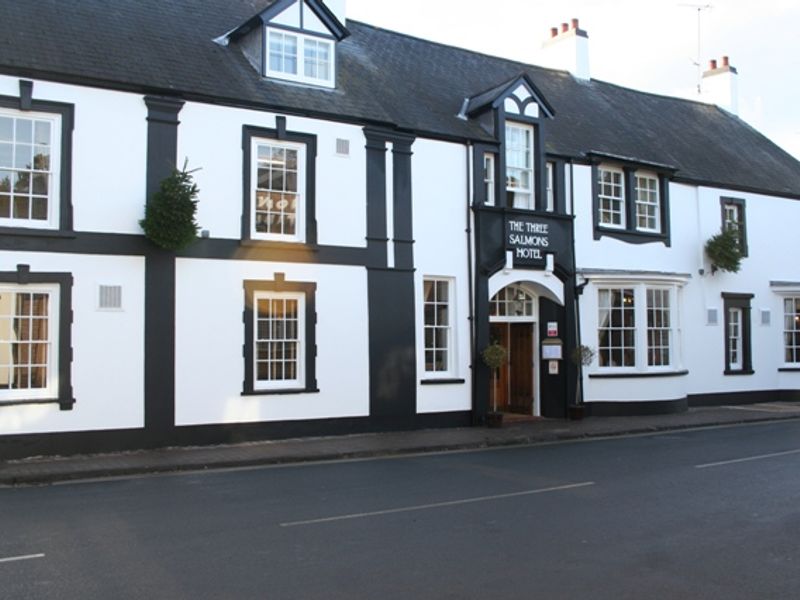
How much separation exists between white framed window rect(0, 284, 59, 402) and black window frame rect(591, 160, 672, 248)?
44.6 ft

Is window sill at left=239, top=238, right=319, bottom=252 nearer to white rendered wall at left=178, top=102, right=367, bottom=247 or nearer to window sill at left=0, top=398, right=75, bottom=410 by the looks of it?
white rendered wall at left=178, top=102, right=367, bottom=247

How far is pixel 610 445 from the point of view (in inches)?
621

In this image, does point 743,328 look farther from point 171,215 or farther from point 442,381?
point 171,215

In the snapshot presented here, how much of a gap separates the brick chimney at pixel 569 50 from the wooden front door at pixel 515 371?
10530 mm

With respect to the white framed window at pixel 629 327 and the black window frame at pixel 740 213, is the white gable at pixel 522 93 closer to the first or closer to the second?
the white framed window at pixel 629 327

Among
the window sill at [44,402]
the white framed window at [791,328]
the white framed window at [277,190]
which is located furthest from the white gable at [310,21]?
the white framed window at [791,328]

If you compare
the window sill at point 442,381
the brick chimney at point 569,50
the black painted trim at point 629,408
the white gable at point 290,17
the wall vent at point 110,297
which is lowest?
the black painted trim at point 629,408

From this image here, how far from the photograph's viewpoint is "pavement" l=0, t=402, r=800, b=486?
40.7 ft

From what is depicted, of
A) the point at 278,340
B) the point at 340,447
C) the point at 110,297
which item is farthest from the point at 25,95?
the point at 340,447

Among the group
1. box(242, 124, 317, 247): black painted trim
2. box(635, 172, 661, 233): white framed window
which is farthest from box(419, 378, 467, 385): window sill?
box(635, 172, 661, 233): white framed window

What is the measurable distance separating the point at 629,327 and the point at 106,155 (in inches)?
537

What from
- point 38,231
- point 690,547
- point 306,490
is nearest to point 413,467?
point 306,490

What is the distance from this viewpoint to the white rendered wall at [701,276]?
21016 mm

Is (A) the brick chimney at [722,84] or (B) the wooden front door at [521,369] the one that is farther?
(A) the brick chimney at [722,84]
